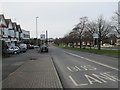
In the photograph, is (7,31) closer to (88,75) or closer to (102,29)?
(102,29)

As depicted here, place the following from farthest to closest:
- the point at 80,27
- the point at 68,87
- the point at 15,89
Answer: the point at 80,27 < the point at 68,87 < the point at 15,89

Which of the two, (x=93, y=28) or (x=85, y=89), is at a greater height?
(x=93, y=28)

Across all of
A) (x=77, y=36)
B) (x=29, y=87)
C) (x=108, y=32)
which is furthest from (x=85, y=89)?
(x=77, y=36)

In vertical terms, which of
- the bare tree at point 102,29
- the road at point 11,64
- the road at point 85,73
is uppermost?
the bare tree at point 102,29

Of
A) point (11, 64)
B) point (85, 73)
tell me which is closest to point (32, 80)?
point (85, 73)

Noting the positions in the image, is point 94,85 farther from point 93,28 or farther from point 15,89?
point 93,28

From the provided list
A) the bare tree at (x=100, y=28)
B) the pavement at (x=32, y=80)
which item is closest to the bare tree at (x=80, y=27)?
the bare tree at (x=100, y=28)

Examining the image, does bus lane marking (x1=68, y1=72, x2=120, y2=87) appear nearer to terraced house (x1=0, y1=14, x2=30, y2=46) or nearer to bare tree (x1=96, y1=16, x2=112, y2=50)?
bare tree (x1=96, y1=16, x2=112, y2=50)

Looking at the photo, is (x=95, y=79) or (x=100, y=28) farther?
(x=100, y=28)

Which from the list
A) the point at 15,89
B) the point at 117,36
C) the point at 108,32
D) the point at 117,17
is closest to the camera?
the point at 15,89

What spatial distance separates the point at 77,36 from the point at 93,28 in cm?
1118

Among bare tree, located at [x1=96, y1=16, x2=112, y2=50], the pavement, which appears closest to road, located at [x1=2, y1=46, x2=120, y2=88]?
the pavement

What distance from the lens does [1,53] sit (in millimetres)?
19281

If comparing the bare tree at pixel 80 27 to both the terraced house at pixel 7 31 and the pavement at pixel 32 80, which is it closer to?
the terraced house at pixel 7 31
